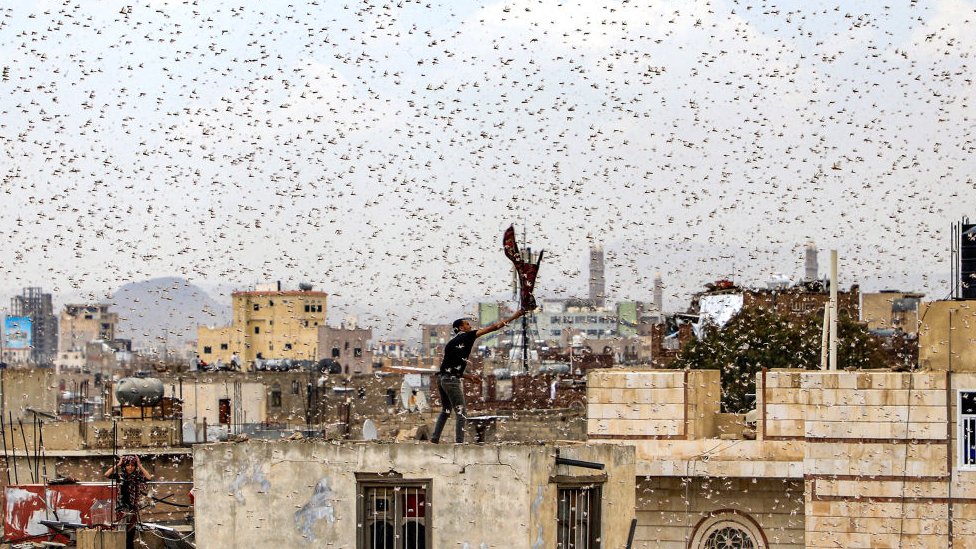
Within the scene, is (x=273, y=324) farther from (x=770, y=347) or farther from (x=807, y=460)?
(x=807, y=460)

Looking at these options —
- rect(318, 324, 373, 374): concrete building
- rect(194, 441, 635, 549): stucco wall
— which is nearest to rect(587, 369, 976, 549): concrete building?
rect(194, 441, 635, 549): stucco wall

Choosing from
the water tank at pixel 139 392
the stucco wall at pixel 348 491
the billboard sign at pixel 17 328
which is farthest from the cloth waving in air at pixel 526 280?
the billboard sign at pixel 17 328

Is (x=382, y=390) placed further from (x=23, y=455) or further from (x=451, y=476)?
(x=451, y=476)

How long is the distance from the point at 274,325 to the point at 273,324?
0.51m

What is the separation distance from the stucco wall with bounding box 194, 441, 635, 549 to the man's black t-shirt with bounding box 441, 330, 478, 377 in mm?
1198

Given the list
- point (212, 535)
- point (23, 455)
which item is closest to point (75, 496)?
point (212, 535)

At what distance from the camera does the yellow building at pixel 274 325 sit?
13688cm

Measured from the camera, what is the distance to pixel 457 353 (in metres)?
15.8

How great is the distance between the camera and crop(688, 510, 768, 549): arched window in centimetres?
2345

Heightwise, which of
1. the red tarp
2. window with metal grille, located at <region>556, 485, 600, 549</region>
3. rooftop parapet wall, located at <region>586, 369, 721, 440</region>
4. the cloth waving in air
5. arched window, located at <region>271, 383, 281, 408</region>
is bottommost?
arched window, located at <region>271, 383, 281, 408</region>

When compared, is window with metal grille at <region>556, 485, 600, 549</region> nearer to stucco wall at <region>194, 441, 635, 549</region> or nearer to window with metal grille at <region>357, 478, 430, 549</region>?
stucco wall at <region>194, 441, 635, 549</region>

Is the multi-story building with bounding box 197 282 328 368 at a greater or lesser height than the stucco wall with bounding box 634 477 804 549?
greater

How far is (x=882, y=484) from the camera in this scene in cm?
2300

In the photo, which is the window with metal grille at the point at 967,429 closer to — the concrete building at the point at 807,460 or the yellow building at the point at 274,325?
the concrete building at the point at 807,460
